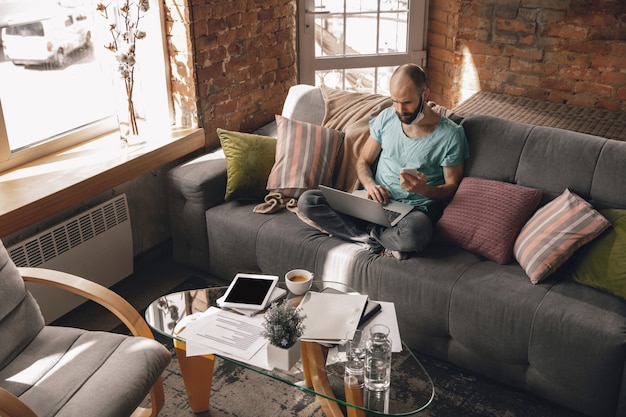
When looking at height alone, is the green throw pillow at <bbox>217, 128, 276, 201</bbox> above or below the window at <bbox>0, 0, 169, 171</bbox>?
below

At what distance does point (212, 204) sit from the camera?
11.4ft

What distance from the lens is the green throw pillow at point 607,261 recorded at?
8.43 ft

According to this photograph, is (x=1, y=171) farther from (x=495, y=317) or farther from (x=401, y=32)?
(x=401, y=32)

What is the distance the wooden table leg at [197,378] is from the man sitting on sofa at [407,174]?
91 cm

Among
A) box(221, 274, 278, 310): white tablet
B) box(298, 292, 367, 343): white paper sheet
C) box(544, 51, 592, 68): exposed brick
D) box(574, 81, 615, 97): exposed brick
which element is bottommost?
box(298, 292, 367, 343): white paper sheet

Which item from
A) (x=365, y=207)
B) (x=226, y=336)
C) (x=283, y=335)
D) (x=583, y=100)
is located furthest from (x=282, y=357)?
(x=583, y=100)

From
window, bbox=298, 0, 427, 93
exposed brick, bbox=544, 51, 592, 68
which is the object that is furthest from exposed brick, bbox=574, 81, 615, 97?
window, bbox=298, 0, 427, 93

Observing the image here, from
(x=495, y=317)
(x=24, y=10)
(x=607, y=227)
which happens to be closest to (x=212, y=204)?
(x=24, y=10)

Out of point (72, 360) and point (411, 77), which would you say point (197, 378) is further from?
point (411, 77)

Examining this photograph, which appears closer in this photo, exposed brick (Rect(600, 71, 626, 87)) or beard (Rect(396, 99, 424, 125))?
beard (Rect(396, 99, 424, 125))

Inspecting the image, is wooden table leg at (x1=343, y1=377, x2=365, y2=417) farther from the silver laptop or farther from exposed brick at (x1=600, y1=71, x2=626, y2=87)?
exposed brick at (x1=600, y1=71, x2=626, y2=87)

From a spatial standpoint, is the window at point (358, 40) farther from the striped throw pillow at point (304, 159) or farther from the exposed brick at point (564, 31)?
the striped throw pillow at point (304, 159)

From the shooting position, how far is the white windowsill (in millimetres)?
2896

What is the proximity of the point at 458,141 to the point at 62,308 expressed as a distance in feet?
6.65
